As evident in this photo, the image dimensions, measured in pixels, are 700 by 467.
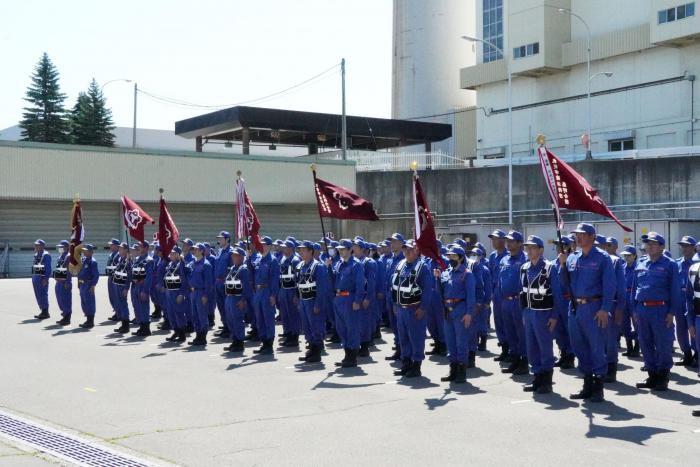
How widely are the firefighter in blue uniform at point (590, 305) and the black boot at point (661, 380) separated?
1.05 meters

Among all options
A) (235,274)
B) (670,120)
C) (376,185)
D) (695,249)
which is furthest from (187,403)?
(670,120)

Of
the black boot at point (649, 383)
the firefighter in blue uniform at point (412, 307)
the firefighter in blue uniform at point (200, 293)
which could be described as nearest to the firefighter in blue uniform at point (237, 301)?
the firefighter in blue uniform at point (200, 293)

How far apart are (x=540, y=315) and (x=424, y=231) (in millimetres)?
2012

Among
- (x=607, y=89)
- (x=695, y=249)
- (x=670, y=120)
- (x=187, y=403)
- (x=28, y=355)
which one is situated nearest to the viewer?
(x=187, y=403)

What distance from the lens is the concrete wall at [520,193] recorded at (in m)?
32.5

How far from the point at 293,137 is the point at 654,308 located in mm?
39154

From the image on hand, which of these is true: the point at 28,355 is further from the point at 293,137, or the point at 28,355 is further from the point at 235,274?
the point at 293,137

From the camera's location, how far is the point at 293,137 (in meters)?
48.6

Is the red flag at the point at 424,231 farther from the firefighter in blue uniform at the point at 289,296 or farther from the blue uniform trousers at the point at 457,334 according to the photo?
the firefighter in blue uniform at the point at 289,296

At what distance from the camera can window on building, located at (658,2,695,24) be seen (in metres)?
39.1

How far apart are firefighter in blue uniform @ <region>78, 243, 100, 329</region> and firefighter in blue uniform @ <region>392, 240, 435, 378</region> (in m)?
9.16

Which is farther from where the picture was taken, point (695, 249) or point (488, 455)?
point (695, 249)

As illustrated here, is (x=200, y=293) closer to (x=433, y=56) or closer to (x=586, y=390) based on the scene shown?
(x=586, y=390)

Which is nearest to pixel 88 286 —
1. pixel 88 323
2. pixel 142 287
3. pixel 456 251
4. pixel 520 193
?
pixel 88 323
